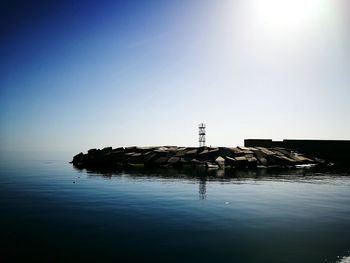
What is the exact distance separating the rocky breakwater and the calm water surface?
22035 millimetres

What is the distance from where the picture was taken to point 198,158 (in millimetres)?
47062

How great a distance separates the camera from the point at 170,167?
43938 mm

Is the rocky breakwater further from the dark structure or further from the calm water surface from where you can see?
the calm water surface

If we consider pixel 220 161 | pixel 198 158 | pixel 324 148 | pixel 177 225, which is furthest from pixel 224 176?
pixel 324 148

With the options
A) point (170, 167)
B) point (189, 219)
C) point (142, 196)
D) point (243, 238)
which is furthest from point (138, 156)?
point (243, 238)

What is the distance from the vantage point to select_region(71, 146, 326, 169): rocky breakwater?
4509 centimetres

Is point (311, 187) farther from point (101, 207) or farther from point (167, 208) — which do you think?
point (101, 207)

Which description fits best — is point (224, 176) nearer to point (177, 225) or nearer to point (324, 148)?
point (177, 225)

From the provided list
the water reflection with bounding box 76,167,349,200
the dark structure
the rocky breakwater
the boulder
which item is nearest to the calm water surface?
the water reflection with bounding box 76,167,349,200

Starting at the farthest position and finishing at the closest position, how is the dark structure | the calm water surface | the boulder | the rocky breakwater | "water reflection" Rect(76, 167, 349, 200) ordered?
the dark structure → the rocky breakwater → the boulder → "water reflection" Rect(76, 167, 349, 200) → the calm water surface

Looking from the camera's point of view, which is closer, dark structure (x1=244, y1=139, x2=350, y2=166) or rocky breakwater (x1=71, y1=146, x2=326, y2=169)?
rocky breakwater (x1=71, y1=146, x2=326, y2=169)

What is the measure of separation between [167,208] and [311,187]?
1446 cm

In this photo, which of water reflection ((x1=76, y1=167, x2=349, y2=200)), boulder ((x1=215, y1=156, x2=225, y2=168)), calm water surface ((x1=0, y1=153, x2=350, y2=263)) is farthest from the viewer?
boulder ((x1=215, y1=156, x2=225, y2=168))

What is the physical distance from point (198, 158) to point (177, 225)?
34.2 meters
